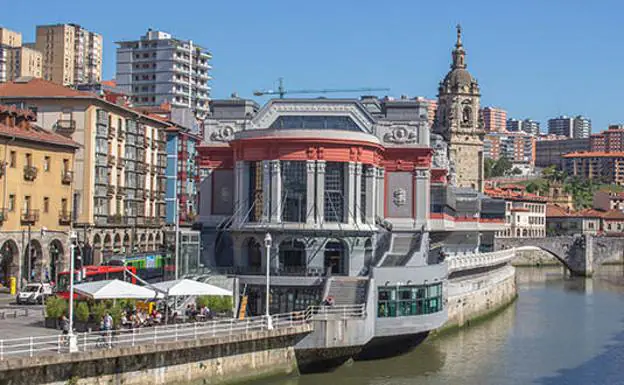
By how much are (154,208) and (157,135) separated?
25.0 feet

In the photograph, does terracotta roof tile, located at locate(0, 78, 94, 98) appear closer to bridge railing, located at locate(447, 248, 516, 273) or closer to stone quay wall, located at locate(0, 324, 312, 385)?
bridge railing, located at locate(447, 248, 516, 273)

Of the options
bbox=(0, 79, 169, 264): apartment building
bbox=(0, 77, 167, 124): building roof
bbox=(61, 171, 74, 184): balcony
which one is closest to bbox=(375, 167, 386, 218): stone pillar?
bbox=(61, 171, 74, 184): balcony

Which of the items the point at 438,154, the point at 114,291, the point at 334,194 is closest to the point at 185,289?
the point at 114,291

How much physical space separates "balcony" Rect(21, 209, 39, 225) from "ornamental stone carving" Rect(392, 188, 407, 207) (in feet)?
86.0

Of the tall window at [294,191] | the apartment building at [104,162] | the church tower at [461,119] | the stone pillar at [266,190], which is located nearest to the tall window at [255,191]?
the stone pillar at [266,190]

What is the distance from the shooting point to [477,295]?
8212 cm

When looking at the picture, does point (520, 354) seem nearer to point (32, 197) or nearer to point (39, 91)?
point (32, 197)

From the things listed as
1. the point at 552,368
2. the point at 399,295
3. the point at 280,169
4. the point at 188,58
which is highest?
the point at 188,58

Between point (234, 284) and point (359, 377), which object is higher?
point (234, 284)

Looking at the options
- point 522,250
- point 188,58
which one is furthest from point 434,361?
point 188,58

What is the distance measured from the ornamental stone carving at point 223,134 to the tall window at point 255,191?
320 inches

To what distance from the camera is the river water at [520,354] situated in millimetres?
53375

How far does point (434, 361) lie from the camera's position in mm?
59250

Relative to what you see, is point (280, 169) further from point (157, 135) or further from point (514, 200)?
point (514, 200)
